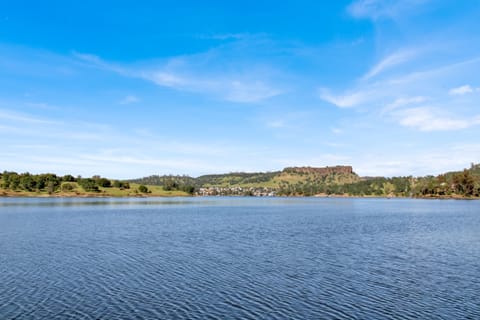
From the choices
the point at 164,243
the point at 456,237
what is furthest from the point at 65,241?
the point at 456,237

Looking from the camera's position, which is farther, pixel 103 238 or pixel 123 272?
pixel 103 238

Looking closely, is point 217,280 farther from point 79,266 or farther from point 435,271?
point 435,271

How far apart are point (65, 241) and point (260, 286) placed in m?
→ 43.2

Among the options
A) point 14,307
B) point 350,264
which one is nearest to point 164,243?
point 350,264

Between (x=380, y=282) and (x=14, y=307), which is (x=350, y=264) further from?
(x=14, y=307)

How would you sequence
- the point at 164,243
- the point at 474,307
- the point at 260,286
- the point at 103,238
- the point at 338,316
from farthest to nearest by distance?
the point at 103,238
the point at 164,243
the point at 260,286
the point at 474,307
the point at 338,316

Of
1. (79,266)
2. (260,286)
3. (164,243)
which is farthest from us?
(164,243)

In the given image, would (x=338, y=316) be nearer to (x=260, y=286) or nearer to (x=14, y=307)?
(x=260, y=286)

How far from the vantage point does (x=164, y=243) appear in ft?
216

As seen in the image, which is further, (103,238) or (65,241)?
(103,238)

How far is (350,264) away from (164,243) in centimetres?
3204

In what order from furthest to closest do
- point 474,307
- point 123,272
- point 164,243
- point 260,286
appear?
point 164,243
point 123,272
point 260,286
point 474,307

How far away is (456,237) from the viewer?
73375 millimetres

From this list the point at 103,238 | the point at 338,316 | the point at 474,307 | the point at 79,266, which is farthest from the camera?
the point at 103,238
